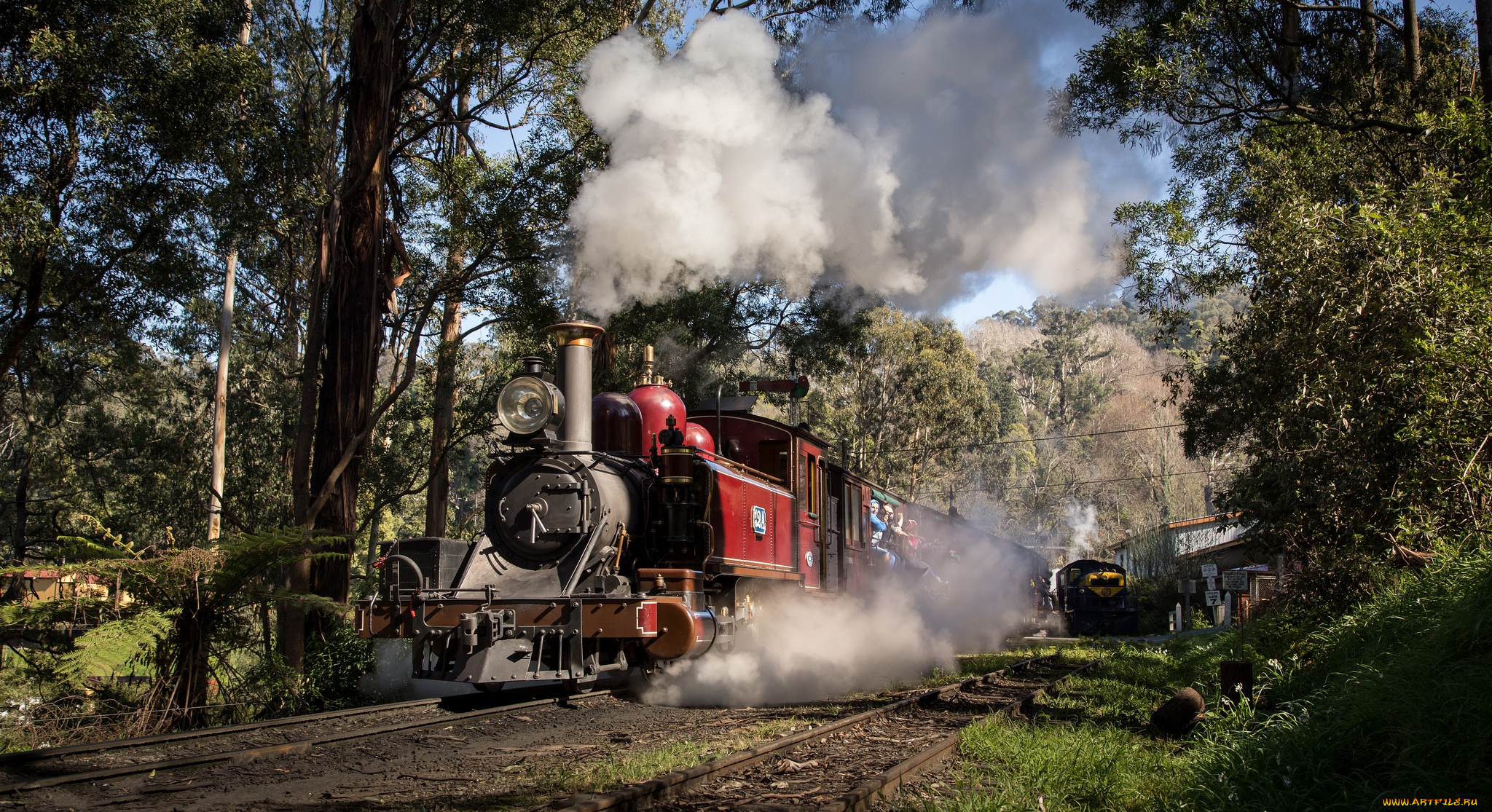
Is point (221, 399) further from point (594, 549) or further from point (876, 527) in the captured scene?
point (594, 549)

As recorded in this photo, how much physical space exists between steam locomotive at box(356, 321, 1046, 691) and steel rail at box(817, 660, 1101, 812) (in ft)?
7.63

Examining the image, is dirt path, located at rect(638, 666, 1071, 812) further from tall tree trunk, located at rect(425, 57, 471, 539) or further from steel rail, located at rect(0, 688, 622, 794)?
tall tree trunk, located at rect(425, 57, 471, 539)

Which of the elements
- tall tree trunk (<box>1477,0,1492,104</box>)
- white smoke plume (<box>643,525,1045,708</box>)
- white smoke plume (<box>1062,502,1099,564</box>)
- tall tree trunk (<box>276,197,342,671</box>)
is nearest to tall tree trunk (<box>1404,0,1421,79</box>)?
tall tree trunk (<box>1477,0,1492,104</box>)

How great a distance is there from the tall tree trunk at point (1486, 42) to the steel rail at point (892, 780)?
28.3 feet

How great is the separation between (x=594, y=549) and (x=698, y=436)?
2124mm

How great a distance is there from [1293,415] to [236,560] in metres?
9.43

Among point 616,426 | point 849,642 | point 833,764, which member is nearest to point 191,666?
point 616,426

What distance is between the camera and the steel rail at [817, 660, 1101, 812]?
4.69 metres

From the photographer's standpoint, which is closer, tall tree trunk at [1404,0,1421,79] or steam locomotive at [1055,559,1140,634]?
tall tree trunk at [1404,0,1421,79]

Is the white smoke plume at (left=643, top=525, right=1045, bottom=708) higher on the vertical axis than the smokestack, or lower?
lower

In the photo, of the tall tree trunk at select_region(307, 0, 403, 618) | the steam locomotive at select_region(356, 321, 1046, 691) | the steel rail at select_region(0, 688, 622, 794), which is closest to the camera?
the steel rail at select_region(0, 688, 622, 794)

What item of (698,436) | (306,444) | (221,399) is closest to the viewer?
(698,436)

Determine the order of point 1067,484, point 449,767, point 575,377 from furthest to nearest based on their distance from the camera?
point 1067,484, point 575,377, point 449,767

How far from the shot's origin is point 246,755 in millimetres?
6047
